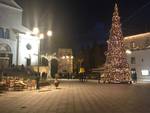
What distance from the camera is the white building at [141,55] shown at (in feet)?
191

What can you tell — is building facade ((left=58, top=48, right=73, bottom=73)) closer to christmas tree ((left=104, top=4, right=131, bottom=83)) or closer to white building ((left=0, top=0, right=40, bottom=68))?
white building ((left=0, top=0, right=40, bottom=68))

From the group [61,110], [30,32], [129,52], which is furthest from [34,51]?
[61,110]

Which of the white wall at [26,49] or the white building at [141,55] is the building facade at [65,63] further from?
the white wall at [26,49]

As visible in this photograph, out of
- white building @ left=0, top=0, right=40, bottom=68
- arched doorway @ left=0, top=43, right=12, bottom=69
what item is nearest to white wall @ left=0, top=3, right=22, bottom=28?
white building @ left=0, top=0, right=40, bottom=68

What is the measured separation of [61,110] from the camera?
14305 mm

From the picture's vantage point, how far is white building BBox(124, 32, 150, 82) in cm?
5809

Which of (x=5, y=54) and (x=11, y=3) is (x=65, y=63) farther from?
(x=5, y=54)

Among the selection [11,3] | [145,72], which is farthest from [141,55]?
[11,3]

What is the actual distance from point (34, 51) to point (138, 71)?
1888 cm

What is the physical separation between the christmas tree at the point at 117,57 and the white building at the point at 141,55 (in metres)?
17.0

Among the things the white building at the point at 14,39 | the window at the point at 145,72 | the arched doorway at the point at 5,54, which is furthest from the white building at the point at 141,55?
the arched doorway at the point at 5,54

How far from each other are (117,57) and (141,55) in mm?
19845

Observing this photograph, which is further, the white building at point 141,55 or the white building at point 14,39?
the white building at point 141,55

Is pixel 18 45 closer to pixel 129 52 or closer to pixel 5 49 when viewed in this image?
pixel 5 49
